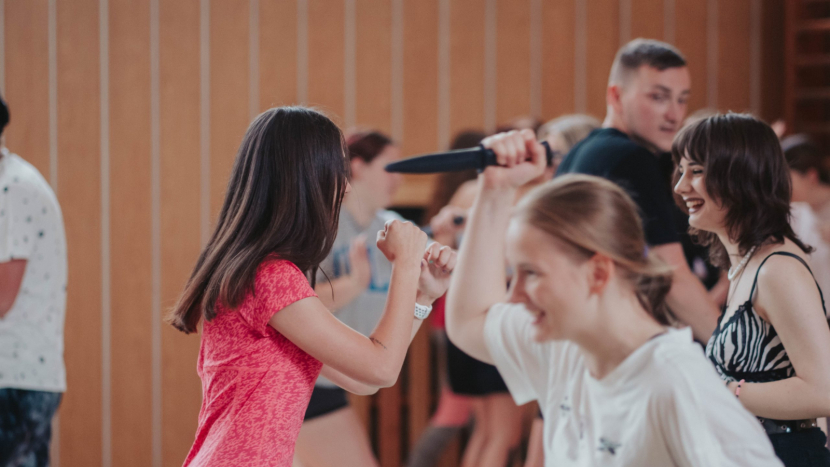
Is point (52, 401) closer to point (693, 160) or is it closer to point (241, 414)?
point (241, 414)

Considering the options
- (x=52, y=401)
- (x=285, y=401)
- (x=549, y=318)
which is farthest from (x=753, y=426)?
(x=52, y=401)

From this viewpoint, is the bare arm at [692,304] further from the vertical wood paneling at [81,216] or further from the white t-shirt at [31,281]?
the vertical wood paneling at [81,216]

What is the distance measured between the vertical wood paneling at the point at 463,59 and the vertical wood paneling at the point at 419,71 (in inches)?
3.8

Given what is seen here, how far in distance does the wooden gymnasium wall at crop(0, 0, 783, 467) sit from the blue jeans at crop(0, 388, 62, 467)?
180 cm

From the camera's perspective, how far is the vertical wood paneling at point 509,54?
13.7ft

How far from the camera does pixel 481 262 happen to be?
1.50 m

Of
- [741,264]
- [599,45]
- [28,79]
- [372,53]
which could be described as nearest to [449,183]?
[372,53]

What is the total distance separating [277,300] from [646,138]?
4.65ft

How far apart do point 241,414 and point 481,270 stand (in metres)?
0.55

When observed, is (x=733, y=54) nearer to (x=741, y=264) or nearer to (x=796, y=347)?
(x=741, y=264)

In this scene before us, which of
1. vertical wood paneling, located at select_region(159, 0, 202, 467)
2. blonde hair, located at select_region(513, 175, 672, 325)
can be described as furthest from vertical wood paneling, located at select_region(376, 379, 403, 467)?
blonde hair, located at select_region(513, 175, 672, 325)

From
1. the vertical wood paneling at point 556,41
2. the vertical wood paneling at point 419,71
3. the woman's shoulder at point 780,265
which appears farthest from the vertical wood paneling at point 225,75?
the woman's shoulder at point 780,265

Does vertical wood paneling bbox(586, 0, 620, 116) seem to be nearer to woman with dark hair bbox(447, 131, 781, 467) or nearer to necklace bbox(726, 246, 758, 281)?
necklace bbox(726, 246, 758, 281)

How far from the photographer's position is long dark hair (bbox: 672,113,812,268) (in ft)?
4.74
